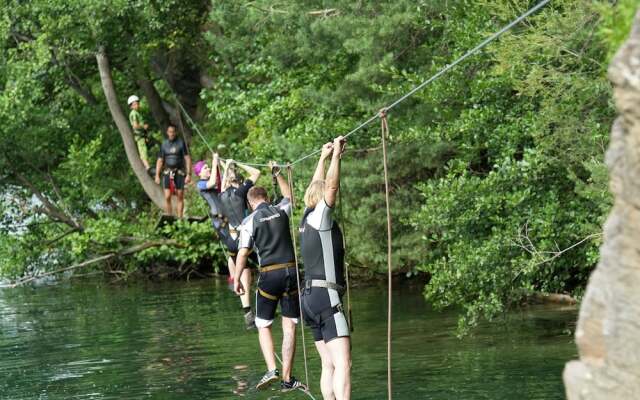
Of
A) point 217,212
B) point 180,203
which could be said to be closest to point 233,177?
point 217,212

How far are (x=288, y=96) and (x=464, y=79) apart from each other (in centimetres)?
701

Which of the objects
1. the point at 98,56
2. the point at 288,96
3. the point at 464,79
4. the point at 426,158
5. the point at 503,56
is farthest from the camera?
the point at 98,56

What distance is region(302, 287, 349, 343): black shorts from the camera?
10.4 m

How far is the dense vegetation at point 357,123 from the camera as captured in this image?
15.8 meters

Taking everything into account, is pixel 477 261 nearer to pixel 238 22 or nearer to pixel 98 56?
pixel 238 22

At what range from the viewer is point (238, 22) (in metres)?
26.3

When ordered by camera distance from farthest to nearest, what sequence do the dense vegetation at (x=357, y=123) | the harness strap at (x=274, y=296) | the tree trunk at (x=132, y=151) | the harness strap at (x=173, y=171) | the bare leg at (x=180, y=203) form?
the tree trunk at (x=132, y=151) → the bare leg at (x=180, y=203) → the harness strap at (x=173, y=171) → the dense vegetation at (x=357, y=123) → the harness strap at (x=274, y=296)

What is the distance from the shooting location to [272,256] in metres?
12.3

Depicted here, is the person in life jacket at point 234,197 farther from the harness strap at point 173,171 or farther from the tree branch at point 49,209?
the tree branch at point 49,209

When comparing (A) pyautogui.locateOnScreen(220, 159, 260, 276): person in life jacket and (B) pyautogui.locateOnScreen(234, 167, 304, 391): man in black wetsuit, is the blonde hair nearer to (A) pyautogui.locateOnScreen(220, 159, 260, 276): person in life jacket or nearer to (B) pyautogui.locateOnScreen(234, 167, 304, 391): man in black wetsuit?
(B) pyautogui.locateOnScreen(234, 167, 304, 391): man in black wetsuit

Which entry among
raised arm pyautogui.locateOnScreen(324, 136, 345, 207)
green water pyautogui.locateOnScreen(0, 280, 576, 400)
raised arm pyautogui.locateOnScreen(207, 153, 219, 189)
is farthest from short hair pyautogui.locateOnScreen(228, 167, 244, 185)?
raised arm pyautogui.locateOnScreen(324, 136, 345, 207)

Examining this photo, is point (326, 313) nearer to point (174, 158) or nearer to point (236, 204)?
point (236, 204)

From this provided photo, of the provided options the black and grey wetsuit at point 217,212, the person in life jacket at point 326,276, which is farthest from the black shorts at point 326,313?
the black and grey wetsuit at point 217,212

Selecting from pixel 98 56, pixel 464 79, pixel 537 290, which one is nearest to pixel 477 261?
pixel 537 290
